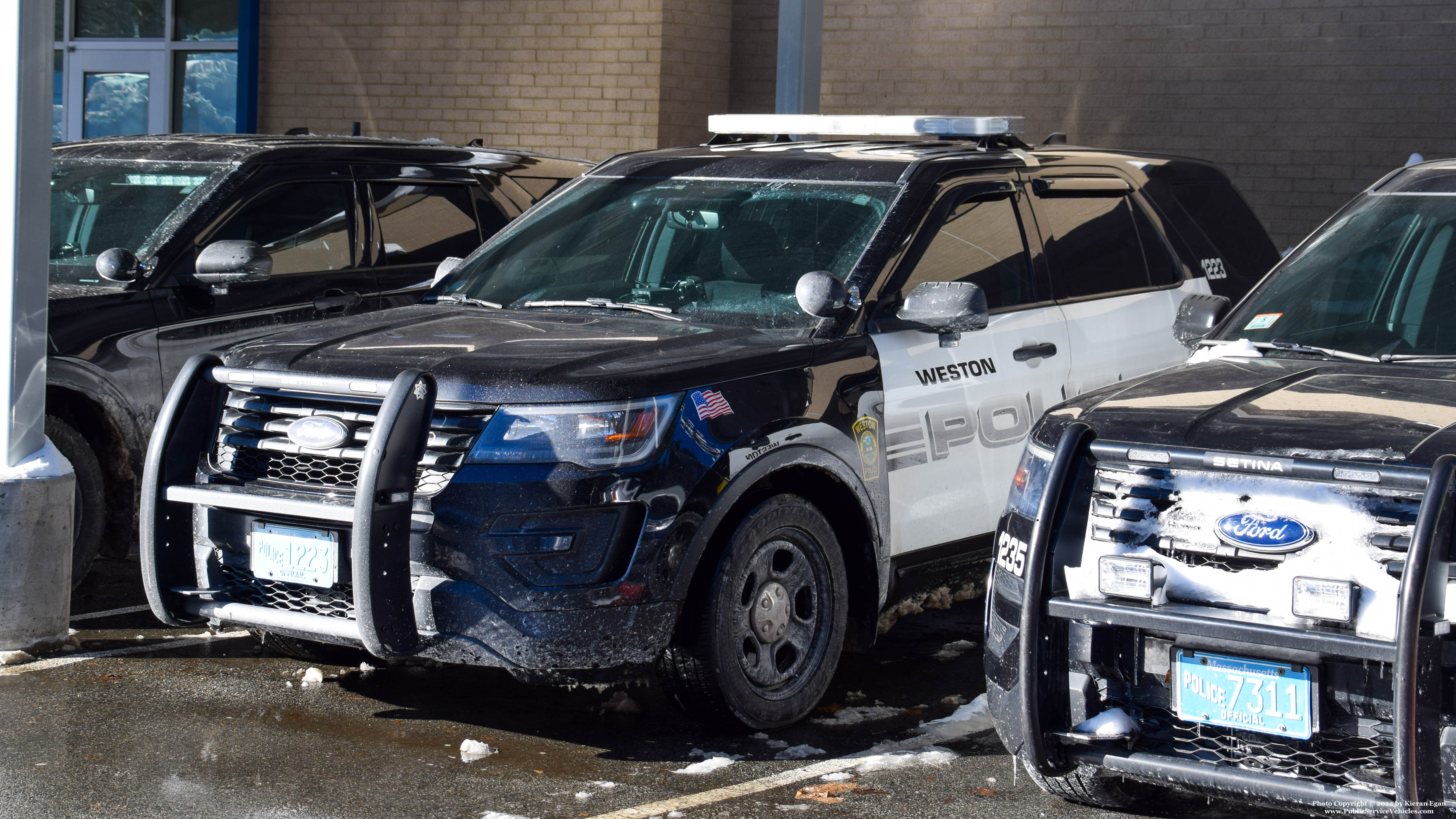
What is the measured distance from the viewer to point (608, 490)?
456cm

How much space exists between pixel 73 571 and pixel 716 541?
10.2ft

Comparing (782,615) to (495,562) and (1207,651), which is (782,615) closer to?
(495,562)

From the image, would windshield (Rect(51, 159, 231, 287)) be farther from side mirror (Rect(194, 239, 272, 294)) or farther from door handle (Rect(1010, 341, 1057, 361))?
door handle (Rect(1010, 341, 1057, 361))

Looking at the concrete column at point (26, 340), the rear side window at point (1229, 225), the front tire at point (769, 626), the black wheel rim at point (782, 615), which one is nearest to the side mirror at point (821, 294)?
the front tire at point (769, 626)

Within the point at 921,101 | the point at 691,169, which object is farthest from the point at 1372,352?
the point at 921,101

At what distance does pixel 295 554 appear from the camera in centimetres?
476

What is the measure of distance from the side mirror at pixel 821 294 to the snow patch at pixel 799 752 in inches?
54.6

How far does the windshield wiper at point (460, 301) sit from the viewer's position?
586cm

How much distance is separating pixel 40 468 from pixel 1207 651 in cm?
419

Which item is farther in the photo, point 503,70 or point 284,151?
point 503,70

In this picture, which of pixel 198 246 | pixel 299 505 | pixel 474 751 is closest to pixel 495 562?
pixel 299 505

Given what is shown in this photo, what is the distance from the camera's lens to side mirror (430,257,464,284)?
6.21 meters

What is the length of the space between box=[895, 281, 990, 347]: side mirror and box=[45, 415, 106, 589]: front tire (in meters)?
3.41

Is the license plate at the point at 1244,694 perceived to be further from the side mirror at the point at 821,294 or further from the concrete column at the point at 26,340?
the concrete column at the point at 26,340
